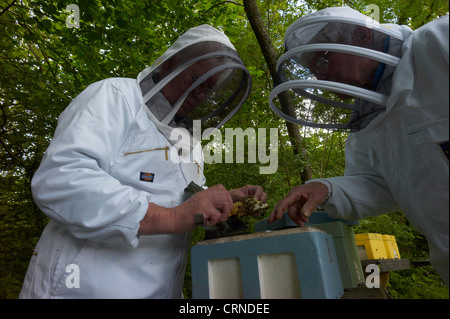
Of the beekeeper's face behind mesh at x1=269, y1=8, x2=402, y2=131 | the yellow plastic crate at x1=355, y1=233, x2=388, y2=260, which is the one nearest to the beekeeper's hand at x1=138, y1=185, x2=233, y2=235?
the beekeeper's face behind mesh at x1=269, y1=8, x2=402, y2=131

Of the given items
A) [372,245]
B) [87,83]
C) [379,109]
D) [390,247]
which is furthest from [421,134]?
[87,83]

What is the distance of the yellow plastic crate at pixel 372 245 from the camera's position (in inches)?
155

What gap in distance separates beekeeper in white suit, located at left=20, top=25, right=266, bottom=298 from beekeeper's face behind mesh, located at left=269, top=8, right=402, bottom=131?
0.48 metres

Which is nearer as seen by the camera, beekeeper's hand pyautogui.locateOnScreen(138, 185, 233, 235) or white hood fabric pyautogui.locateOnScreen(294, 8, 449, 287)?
white hood fabric pyautogui.locateOnScreen(294, 8, 449, 287)

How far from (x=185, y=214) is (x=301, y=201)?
1.03 metres

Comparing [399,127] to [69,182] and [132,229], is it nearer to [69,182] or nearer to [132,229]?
[132,229]

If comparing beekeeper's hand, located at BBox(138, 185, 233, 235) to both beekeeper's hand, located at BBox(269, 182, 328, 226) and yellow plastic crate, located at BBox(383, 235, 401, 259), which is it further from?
yellow plastic crate, located at BBox(383, 235, 401, 259)

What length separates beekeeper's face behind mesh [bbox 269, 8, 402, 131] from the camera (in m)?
1.50

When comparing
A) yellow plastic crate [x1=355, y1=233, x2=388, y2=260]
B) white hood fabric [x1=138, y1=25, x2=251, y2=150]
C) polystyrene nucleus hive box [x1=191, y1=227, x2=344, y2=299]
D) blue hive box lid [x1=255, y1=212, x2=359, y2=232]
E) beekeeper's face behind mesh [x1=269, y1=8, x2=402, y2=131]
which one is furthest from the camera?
yellow plastic crate [x1=355, y1=233, x2=388, y2=260]

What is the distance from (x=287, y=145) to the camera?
497 centimetres

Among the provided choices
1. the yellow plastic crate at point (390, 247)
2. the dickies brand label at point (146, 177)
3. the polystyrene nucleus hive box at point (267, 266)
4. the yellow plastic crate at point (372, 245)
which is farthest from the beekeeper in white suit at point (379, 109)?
the yellow plastic crate at point (390, 247)

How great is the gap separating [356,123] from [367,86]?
0.26 metres

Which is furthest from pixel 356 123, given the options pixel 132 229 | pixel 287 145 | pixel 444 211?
pixel 287 145
